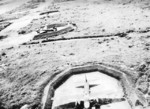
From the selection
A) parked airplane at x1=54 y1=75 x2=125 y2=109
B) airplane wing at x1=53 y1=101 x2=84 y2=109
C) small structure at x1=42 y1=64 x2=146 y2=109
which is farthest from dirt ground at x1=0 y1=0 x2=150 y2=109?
parked airplane at x1=54 y1=75 x2=125 y2=109

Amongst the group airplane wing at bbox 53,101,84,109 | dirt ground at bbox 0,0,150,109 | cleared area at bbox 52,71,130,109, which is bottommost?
airplane wing at bbox 53,101,84,109

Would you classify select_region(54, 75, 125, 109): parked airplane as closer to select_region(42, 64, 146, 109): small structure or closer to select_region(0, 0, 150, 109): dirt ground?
select_region(42, 64, 146, 109): small structure

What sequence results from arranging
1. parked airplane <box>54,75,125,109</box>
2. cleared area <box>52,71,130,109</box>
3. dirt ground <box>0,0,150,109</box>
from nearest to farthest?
parked airplane <box>54,75,125,109</box>, cleared area <box>52,71,130,109</box>, dirt ground <box>0,0,150,109</box>

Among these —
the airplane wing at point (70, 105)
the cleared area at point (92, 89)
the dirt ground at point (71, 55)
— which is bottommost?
the airplane wing at point (70, 105)

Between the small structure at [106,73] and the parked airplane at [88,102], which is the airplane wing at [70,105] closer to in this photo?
the parked airplane at [88,102]

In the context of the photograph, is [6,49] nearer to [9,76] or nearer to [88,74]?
[9,76]

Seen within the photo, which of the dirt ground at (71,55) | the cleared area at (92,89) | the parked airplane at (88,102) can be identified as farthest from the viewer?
the dirt ground at (71,55)

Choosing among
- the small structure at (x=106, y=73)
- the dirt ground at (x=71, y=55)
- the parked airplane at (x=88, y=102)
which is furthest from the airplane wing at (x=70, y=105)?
the dirt ground at (x=71, y=55)

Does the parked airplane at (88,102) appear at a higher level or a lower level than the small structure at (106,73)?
lower

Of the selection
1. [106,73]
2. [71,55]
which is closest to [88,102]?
[106,73]

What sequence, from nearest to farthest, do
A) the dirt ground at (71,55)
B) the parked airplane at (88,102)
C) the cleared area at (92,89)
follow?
the parked airplane at (88,102), the cleared area at (92,89), the dirt ground at (71,55)
